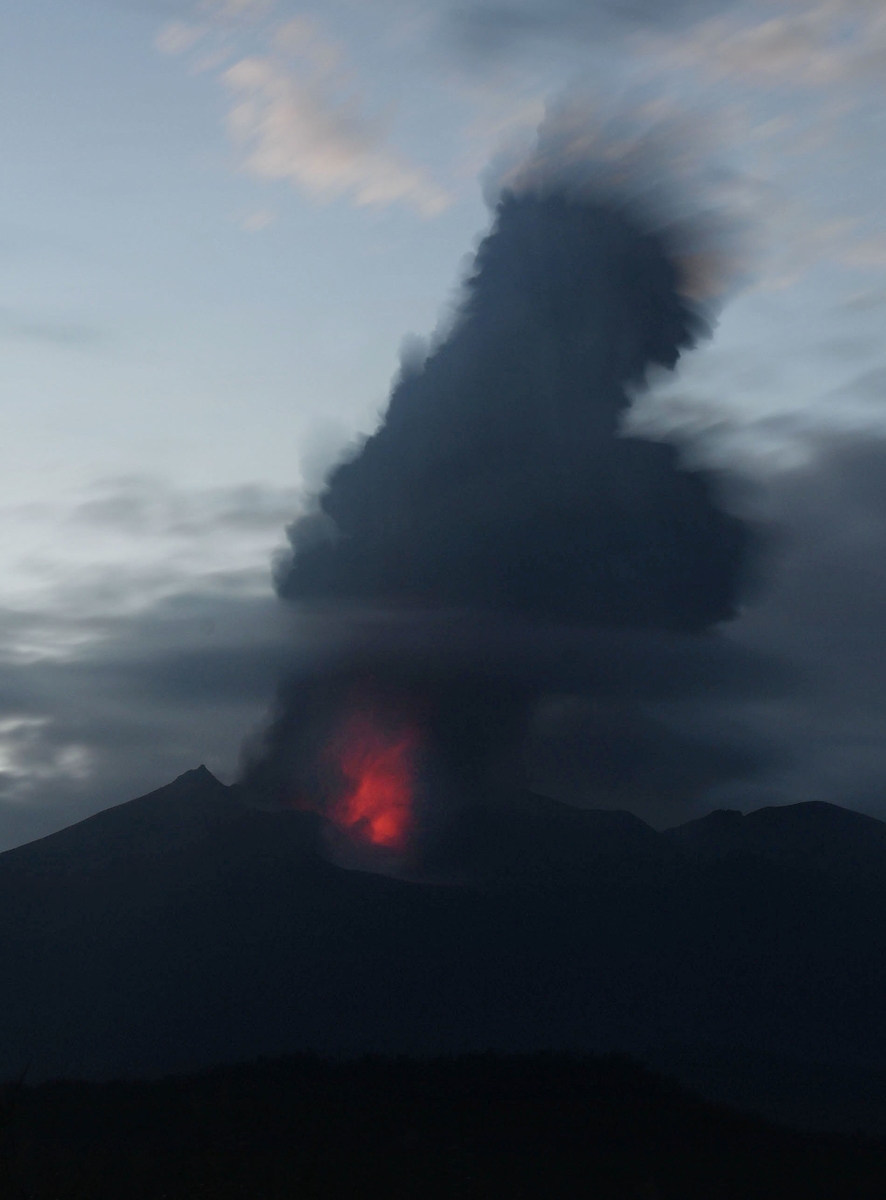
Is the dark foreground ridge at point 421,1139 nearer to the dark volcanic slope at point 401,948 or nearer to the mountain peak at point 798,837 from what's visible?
the dark volcanic slope at point 401,948

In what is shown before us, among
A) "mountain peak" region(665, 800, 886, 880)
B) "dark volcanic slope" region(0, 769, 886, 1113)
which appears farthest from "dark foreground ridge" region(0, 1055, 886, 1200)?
"mountain peak" region(665, 800, 886, 880)

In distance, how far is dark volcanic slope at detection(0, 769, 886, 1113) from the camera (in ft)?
340

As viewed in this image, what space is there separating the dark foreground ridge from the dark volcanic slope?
780 centimetres

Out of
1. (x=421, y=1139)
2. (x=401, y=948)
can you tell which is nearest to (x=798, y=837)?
(x=401, y=948)

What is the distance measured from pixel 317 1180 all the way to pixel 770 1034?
5729 cm

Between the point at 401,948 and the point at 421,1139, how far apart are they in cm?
3860

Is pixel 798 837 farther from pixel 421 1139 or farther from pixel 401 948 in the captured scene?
pixel 421 1139

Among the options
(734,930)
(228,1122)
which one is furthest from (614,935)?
(228,1122)

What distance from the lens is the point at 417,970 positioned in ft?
371

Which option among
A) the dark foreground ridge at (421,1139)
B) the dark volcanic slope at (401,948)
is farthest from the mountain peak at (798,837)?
the dark foreground ridge at (421,1139)

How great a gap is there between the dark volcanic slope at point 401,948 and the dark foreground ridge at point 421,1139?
7.80 meters

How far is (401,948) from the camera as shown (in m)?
116

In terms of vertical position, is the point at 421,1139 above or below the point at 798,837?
below

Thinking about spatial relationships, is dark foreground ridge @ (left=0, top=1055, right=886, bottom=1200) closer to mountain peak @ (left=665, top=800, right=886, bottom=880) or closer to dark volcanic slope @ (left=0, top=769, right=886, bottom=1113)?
dark volcanic slope @ (left=0, top=769, right=886, bottom=1113)
